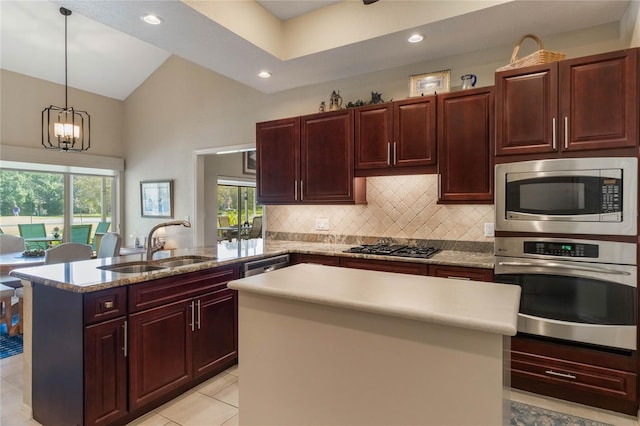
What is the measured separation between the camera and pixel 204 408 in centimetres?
236

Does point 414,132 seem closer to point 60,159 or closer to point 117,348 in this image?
point 117,348

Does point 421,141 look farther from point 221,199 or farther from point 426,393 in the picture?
point 221,199

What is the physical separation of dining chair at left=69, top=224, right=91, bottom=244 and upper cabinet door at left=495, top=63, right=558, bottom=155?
21.0 feet

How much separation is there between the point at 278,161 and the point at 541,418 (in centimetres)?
317

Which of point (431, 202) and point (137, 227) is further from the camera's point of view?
point (137, 227)

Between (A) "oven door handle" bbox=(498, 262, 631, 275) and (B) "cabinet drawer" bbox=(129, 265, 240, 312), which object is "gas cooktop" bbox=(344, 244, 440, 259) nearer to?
(A) "oven door handle" bbox=(498, 262, 631, 275)

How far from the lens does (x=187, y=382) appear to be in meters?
2.50

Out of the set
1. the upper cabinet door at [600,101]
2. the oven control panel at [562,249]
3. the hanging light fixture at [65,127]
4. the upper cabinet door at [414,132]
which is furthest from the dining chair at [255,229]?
the upper cabinet door at [600,101]

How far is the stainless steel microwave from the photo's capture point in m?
2.16

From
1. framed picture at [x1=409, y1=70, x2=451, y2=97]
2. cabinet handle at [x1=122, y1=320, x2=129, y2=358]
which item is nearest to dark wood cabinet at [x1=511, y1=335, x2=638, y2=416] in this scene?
framed picture at [x1=409, y1=70, x2=451, y2=97]

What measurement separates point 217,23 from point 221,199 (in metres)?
5.59

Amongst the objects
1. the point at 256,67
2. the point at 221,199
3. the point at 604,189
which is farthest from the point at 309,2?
the point at 221,199

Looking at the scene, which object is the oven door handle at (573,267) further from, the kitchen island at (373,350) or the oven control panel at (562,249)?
the kitchen island at (373,350)

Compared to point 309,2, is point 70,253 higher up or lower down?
lower down
